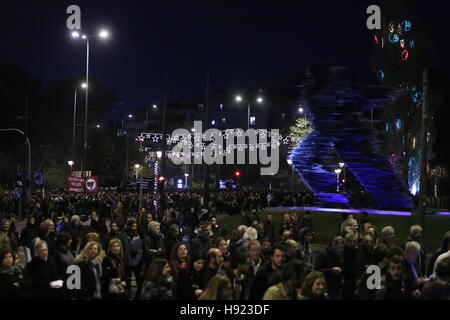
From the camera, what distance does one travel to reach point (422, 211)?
15.8m

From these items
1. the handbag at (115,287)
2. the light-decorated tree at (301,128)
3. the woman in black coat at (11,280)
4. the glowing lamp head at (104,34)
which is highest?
the glowing lamp head at (104,34)

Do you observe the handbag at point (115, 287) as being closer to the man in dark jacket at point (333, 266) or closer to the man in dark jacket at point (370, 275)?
the man in dark jacket at point (333, 266)

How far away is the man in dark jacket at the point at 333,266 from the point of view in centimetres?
926

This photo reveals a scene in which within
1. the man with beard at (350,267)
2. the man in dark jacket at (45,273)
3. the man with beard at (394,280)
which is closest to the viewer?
the man with beard at (394,280)

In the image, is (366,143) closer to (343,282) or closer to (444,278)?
(343,282)

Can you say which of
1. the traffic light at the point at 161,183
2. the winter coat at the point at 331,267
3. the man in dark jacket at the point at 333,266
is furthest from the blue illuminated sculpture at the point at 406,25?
the winter coat at the point at 331,267

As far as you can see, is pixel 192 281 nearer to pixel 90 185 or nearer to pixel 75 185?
pixel 75 185

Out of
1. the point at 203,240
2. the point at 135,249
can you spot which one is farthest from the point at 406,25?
the point at 135,249

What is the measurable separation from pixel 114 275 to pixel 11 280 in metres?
1.50

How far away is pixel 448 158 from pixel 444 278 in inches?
2069

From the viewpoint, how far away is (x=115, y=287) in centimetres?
836

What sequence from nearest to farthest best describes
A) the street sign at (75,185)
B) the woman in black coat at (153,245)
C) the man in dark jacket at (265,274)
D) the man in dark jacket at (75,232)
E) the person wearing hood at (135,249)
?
the man in dark jacket at (265,274)
the woman in black coat at (153,245)
the person wearing hood at (135,249)
the man in dark jacket at (75,232)
the street sign at (75,185)

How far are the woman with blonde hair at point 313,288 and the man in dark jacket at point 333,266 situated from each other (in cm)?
256
